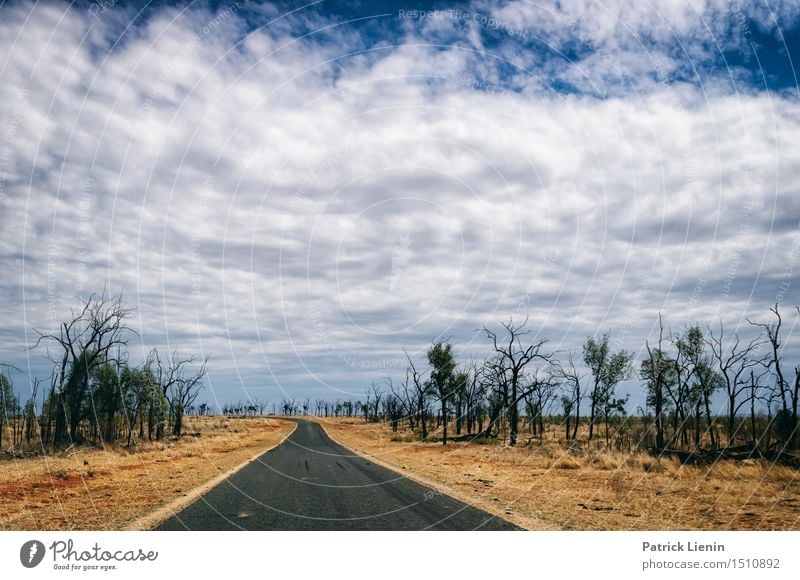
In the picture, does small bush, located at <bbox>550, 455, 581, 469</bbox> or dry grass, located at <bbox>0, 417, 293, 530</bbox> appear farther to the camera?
small bush, located at <bbox>550, 455, 581, 469</bbox>

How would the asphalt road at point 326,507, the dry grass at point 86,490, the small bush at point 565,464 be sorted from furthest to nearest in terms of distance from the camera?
the small bush at point 565,464 < the dry grass at point 86,490 < the asphalt road at point 326,507

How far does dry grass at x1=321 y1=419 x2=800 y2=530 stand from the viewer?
1261 centimetres

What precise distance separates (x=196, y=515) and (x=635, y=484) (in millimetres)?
14407

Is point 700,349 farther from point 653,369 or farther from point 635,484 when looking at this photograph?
point 635,484

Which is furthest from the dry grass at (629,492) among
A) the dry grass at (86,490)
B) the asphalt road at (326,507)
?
the dry grass at (86,490)

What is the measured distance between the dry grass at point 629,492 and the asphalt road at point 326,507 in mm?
1168

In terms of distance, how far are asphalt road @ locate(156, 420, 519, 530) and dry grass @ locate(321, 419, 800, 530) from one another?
1.17 meters

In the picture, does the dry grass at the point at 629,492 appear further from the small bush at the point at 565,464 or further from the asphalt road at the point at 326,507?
the asphalt road at the point at 326,507

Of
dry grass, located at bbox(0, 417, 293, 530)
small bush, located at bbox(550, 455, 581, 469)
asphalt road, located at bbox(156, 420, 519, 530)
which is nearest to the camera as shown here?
asphalt road, located at bbox(156, 420, 519, 530)

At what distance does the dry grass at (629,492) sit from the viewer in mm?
12609

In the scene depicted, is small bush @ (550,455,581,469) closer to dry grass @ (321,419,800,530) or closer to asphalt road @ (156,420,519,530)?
dry grass @ (321,419,800,530)

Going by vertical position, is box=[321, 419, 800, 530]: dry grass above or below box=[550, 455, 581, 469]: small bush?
above

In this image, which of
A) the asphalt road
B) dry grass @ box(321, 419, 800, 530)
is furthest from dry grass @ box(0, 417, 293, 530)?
dry grass @ box(321, 419, 800, 530)

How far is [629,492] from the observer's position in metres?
16.9
